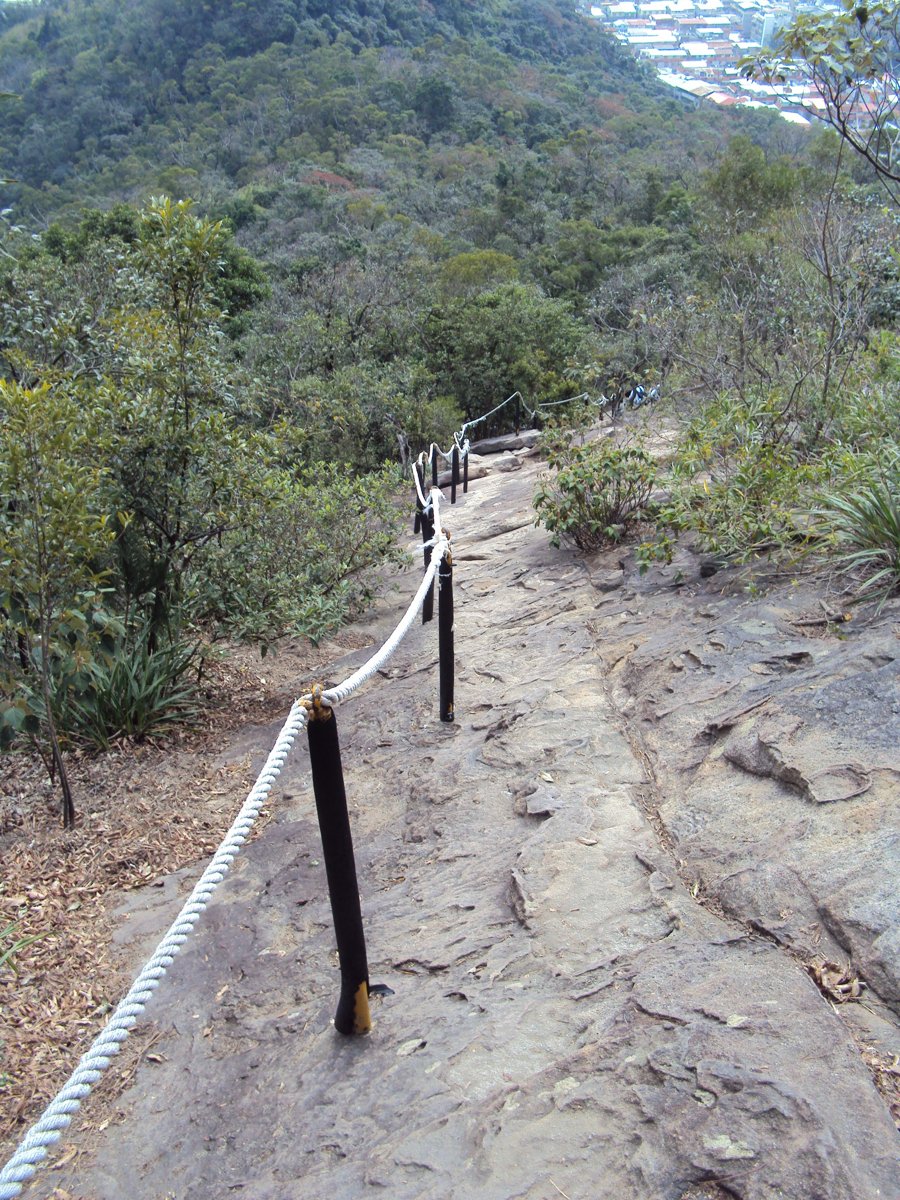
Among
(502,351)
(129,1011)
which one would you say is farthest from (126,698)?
(502,351)

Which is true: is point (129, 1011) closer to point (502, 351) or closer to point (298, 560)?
point (298, 560)

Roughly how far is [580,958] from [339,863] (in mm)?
758

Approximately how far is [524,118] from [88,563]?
66291 millimetres

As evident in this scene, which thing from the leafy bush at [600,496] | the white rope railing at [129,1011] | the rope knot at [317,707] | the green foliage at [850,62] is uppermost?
the green foliage at [850,62]

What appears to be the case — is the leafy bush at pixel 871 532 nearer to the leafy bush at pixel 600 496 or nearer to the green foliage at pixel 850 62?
the leafy bush at pixel 600 496

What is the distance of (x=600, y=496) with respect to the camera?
683 centimetres

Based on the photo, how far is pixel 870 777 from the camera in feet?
10.2

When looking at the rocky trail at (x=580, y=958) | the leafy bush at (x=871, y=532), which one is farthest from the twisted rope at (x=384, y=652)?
the leafy bush at (x=871, y=532)

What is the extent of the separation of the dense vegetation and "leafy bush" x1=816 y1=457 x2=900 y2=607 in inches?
4.5

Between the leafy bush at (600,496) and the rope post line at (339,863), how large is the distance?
4521 mm

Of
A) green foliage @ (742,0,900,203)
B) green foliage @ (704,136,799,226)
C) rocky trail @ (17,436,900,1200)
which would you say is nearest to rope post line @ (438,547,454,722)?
rocky trail @ (17,436,900,1200)

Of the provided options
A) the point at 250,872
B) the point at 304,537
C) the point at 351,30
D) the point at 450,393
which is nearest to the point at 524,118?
the point at 351,30

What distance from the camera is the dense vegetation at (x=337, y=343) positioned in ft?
17.1

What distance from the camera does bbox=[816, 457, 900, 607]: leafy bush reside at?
173 inches
